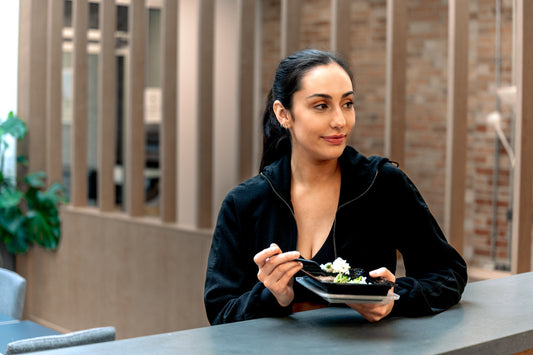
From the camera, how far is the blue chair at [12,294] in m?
2.95

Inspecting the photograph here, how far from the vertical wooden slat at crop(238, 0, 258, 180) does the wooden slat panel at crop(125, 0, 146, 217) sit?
1.04 meters

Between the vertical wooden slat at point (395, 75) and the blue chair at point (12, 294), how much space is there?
178 centimetres

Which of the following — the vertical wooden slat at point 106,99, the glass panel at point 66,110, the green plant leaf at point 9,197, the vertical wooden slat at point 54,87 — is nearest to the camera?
the vertical wooden slat at point 106,99

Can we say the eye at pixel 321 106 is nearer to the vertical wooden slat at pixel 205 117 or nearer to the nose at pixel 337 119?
the nose at pixel 337 119

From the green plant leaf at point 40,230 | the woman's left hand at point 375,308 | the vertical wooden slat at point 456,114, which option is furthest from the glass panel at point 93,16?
the woman's left hand at point 375,308

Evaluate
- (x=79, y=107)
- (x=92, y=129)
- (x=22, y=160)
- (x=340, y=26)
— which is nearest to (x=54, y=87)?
(x=79, y=107)

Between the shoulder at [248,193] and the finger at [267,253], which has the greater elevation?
the shoulder at [248,193]

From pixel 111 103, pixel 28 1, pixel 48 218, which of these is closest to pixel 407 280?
pixel 111 103

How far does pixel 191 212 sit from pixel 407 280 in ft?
17.2

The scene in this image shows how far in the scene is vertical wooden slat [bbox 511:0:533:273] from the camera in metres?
2.92

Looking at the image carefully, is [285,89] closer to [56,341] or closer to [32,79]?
[56,341]

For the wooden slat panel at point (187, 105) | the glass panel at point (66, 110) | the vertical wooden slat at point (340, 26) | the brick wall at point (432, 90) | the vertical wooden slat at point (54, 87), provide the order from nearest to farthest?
the vertical wooden slat at point (340, 26)
the vertical wooden slat at point (54, 87)
the brick wall at point (432, 90)
the wooden slat panel at point (187, 105)
the glass panel at point (66, 110)

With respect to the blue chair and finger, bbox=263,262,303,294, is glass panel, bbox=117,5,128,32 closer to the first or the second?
the blue chair

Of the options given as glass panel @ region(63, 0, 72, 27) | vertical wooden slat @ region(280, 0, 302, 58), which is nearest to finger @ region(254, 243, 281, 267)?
vertical wooden slat @ region(280, 0, 302, 58)
